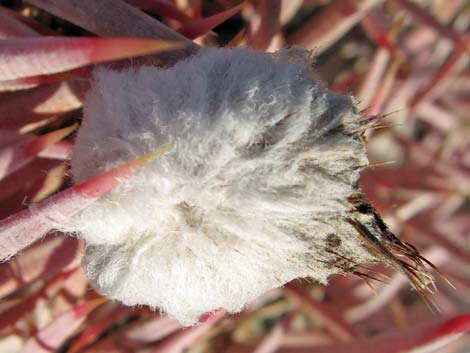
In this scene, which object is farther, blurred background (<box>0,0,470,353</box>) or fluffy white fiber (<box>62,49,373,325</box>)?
blurred background (<box>0,0,470,353</box>)

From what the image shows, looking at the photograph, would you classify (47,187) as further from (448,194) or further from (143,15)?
(448,194)

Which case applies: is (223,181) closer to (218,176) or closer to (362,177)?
(218,176)

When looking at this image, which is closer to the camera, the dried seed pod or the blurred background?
the dried seed pod

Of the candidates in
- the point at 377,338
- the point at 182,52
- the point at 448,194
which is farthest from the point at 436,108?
the point at 182,52

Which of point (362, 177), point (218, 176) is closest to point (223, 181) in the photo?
point (218, 176)

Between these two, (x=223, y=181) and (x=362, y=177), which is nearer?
(x=223, y=181)
